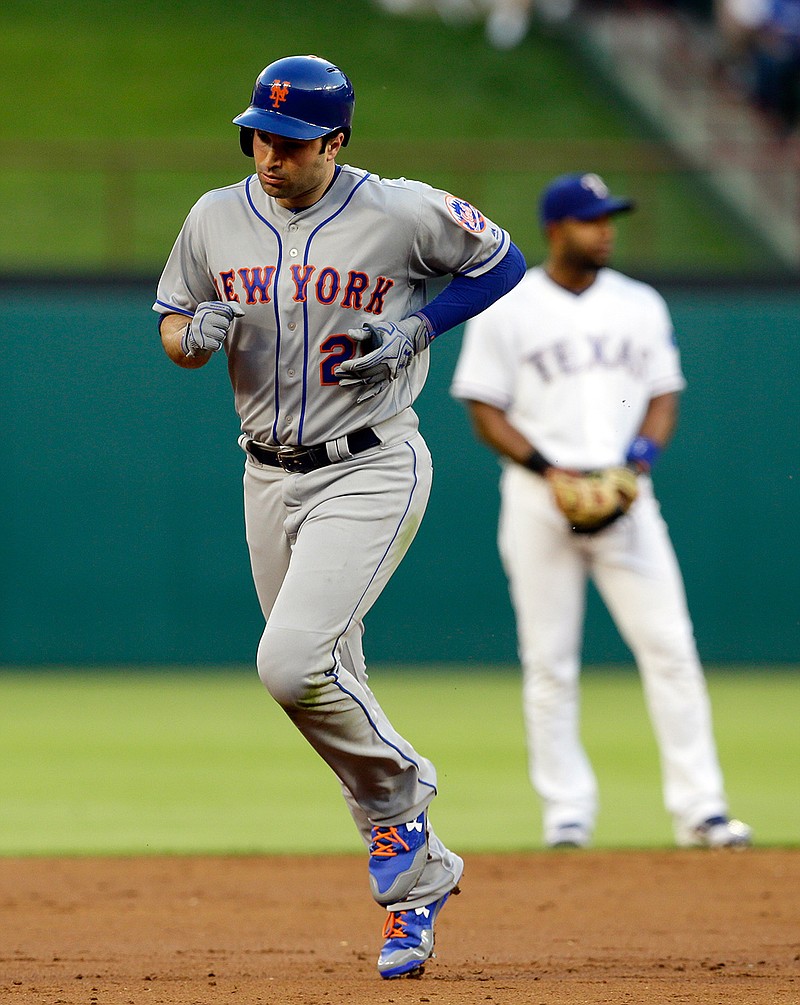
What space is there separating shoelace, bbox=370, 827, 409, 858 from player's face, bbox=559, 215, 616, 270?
2975mm

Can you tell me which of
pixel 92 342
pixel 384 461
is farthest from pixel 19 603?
pixel 384 461

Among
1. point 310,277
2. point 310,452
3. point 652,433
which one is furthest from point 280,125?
point 652,433

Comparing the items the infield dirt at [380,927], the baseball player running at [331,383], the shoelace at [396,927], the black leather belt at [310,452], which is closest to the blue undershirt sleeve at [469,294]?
the baseball player running at [331,383]

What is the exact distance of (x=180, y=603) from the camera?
416 inches

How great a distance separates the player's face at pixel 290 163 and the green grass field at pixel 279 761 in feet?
8.94

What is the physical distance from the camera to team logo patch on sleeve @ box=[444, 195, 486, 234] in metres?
4.19

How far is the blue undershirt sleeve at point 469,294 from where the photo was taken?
4.18 meters

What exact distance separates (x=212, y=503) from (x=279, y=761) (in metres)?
2.86

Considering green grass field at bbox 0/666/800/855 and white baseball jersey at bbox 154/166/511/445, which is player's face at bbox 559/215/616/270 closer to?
green grass field at bbox 0/666/800/855

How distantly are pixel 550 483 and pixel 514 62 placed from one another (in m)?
14.9

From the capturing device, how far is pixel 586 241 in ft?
21.1

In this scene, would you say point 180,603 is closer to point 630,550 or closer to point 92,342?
point 92,342

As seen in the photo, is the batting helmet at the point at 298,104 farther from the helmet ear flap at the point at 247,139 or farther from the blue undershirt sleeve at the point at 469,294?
the blue undershirt sleeve at the point at 469,294

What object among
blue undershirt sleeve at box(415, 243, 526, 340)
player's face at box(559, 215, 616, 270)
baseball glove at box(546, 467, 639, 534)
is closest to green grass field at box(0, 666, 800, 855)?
baseball glove at box(546, 467, 639, 534)
